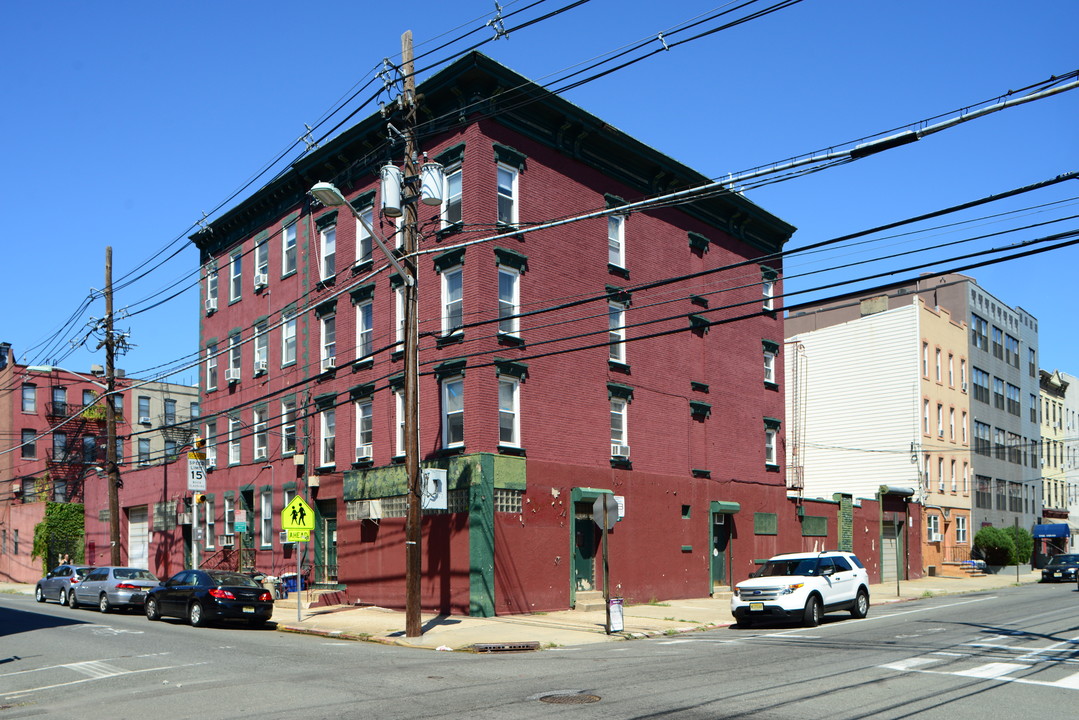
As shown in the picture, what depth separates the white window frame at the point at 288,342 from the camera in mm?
35625

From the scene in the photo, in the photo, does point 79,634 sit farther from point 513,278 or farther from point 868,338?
point 868,338

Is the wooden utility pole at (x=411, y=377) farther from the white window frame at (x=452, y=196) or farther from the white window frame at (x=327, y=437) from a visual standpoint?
the white window frame at (x=327, y=437)

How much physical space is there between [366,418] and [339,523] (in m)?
3.47

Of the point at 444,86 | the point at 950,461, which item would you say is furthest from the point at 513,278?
the point at 950,461

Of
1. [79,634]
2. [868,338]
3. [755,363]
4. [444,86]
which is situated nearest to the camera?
[79,634]

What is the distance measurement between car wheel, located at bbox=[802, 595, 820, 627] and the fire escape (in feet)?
168

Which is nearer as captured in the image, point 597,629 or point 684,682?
point 684,682

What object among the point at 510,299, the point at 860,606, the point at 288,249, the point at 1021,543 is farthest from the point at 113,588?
the point at 1021,543

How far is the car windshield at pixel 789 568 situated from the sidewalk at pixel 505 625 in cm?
192

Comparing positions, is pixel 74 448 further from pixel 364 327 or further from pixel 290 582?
pixel 364 327

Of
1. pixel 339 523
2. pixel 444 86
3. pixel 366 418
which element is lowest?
pixel 339 523

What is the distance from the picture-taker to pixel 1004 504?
63.5m

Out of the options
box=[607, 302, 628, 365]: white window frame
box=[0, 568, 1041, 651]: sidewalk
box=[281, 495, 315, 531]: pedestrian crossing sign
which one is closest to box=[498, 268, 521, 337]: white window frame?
box=[607, 302, 628, 365]: white window frame

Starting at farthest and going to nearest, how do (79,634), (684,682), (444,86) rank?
(444,86), (79,634), (684,682)
